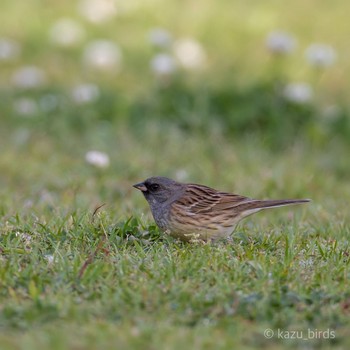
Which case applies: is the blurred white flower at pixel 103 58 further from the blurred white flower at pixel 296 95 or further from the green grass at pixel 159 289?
the green grass at pixel 159 289

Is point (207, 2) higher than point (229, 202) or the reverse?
higher

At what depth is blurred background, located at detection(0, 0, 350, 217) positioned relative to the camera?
9586 millimetres

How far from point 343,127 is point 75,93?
3585 millimetres

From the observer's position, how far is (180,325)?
5012 millimetres

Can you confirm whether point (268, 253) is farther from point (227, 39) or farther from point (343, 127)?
point (227, 39)

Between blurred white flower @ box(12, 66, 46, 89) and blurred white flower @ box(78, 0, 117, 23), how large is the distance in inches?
109

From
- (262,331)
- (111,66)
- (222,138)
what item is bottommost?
(262,331)

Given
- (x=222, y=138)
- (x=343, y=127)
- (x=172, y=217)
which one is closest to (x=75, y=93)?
(x=222, y=138)

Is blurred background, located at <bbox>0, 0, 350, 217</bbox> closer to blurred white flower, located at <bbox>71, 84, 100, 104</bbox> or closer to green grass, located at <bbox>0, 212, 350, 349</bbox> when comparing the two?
blurred white flower, located at <bbox>71, 84, 100, 104</bbox>

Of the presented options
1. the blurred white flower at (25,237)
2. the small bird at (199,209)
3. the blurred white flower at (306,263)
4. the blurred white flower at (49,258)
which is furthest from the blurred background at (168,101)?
the blurred white flower at (306,263)

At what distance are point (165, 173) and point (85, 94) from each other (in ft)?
8.02

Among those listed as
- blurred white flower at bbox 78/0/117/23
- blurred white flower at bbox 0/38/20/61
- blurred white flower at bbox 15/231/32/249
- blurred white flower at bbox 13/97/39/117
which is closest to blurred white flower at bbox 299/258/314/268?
blurred white flower at bbox 15/231/32/249

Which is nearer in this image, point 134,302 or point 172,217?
point 134,302

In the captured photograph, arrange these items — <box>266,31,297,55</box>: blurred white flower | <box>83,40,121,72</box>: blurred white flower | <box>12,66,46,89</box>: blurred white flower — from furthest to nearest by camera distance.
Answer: <box>83,40,121,72</box>: blurred white flower
<box>12,66,46,89</box>: blurred white flower
<box>266,31,297,55</box>: blurred white flower
